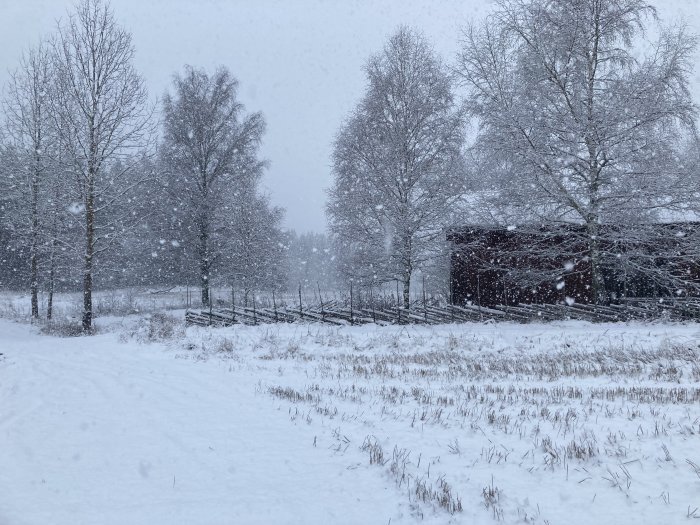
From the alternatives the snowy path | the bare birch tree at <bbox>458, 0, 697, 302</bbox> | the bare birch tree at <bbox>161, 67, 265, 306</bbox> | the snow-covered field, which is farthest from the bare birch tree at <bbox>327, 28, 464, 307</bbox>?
the snowy path

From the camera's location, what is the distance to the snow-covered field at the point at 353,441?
356 centimetres

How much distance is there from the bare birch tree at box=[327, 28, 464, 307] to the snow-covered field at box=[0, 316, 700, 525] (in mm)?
10194

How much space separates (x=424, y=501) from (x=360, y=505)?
1.52 feet

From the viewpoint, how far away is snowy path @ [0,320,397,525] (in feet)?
11.8

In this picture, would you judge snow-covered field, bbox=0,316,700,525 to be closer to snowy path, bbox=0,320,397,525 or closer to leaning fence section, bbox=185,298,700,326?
snowy path, bbox=0,320,397,525

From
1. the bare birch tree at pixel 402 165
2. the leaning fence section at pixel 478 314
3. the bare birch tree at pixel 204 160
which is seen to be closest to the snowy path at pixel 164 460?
the leaning fence section at pixel 478 314

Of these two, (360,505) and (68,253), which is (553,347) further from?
(68,253)

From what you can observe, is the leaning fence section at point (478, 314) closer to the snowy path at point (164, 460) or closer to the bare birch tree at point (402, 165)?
the bare birch tree at point (402, 165)

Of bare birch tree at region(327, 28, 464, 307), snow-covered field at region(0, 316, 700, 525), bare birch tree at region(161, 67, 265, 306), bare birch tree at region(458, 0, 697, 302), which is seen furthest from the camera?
bare birch tree at region(161, 67, 265, 306)

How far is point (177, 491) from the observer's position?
392cm

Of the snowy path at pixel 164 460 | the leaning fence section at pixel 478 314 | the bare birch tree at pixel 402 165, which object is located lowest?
the snowy path at pixel 164 460

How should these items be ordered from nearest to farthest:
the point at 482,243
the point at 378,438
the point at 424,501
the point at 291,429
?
1. the point at 424,501
2. the point at 378,438
3. the point at 291,429
4. the point at 482,243

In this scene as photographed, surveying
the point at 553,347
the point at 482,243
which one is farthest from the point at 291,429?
the point at 482,243

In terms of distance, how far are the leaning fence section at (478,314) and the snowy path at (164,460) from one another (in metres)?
10.4
